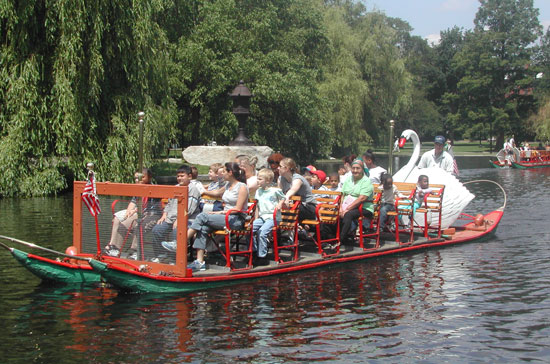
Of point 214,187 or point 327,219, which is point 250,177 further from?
point 327,219

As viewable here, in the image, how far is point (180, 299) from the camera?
10141 millimetres

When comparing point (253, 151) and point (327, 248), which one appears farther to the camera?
point (253, 151)

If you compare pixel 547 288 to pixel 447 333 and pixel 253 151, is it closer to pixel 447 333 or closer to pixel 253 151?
pixel 447 333

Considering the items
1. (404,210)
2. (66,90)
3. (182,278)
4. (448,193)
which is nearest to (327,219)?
(404,210)

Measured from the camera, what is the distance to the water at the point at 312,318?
25.7 ft

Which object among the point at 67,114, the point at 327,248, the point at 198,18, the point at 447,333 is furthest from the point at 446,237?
the point at 198,18

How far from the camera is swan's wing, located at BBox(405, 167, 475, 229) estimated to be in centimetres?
1591

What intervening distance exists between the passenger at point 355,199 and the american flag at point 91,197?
433 centimetres

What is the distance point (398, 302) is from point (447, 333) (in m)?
1.55

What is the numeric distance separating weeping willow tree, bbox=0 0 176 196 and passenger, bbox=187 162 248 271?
11406 mm

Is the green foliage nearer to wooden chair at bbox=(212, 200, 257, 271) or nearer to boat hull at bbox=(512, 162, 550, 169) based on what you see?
boat hull at bbox=(512, 162, 550, 169)

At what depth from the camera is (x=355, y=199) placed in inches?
505

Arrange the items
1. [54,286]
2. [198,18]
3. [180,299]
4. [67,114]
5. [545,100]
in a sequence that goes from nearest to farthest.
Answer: [180,299], [54,286], [67,114], [198,18], [545,100]

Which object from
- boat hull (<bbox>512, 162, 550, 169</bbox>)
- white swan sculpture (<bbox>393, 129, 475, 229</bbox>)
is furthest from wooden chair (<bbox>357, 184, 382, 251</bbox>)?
boat hull (<bbox>512, 162, 550, 169</bbox>)
